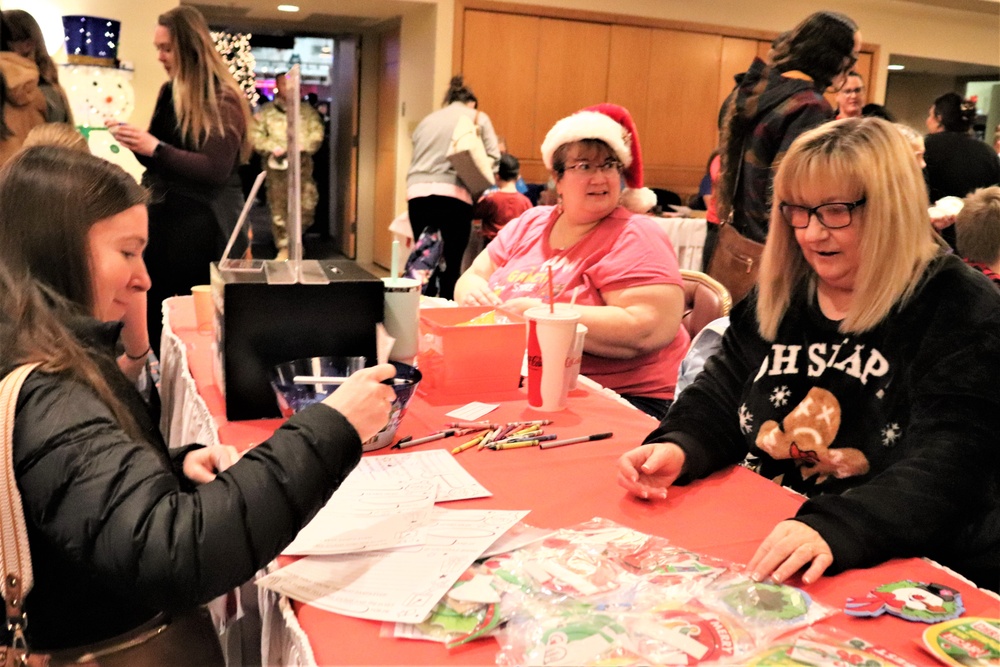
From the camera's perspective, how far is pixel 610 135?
2158 mm

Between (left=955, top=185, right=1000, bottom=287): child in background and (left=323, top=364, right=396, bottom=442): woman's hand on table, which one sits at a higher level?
(left=955, top=185, right=1000, bottom=287): child in background

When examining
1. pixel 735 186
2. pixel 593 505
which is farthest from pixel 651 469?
pixel 735 186

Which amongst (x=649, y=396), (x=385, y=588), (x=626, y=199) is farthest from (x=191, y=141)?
(x=385, y=588)

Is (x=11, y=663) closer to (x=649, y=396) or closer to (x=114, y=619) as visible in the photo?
(x=114, y=619)

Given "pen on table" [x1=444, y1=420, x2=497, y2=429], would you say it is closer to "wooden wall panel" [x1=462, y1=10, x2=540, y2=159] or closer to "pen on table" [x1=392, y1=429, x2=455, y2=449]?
"pen on table" [x1=392, y1=429, x2=455, y2=449]

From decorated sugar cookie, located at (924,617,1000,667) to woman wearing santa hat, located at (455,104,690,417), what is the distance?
3.85ft

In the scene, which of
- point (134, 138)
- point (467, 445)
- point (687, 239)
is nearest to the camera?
point (467, 445)

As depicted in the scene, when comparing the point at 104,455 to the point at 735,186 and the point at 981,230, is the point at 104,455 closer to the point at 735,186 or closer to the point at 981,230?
the point at 735,186

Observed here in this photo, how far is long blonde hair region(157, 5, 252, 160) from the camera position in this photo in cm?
306

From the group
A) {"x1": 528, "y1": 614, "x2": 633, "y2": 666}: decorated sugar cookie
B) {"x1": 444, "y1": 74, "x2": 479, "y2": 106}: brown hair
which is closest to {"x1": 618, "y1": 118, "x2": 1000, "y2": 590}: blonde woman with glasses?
{"x1": 528, "y1": 614, "x2": 633, "y2": 666}: decorated sugar cookie

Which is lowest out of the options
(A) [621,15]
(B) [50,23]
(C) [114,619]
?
(C) [114,619]

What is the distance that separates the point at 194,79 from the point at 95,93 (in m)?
1.01

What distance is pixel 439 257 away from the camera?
469 centimetres

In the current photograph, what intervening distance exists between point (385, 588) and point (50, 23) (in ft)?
18.7
